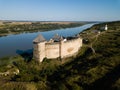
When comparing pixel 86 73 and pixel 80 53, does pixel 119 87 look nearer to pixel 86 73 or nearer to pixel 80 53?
pixel 86 73

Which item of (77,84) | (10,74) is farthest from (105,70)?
(10,74)

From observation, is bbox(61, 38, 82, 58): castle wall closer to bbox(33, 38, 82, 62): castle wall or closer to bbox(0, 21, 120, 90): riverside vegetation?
bbox(33, 38, 82, 62): castle wall

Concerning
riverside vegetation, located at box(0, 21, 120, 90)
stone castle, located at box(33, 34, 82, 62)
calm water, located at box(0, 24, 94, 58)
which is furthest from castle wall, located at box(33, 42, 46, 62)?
calm water, located at box(0, 24, 94, 58)

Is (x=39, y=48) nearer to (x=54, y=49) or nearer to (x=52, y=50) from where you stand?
(x=52, y=50)

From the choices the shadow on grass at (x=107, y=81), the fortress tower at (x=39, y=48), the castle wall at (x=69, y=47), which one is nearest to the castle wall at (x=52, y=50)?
the fortress tower at (x=39, y=48)

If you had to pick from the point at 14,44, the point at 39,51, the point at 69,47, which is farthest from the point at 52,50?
the point at 14,44

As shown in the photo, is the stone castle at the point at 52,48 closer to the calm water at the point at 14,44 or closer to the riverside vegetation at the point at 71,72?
the riverside vegetation at the point at 71,72
